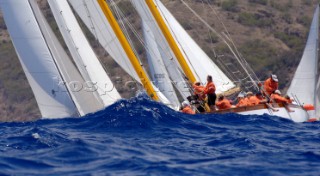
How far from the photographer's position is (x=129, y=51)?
27.0 meters

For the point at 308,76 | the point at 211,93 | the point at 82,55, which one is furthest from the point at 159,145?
the point at 308,76

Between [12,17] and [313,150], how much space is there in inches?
435

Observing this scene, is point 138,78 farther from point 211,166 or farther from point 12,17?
point 211,166

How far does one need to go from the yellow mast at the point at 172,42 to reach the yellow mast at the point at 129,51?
1.38 m

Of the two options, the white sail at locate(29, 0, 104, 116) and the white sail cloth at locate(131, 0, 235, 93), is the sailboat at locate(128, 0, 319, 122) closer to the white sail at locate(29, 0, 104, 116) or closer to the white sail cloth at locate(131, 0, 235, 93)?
the white sail cloth at locate(131, 0, 235, 93)

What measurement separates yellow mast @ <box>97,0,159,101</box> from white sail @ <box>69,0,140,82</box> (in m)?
1.15

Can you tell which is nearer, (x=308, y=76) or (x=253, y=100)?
(x=253, y=100)

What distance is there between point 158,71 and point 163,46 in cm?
504

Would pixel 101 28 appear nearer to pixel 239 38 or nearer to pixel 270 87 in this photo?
pixel 270 87

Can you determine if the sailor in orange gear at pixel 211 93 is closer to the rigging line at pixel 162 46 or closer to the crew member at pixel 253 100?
the crew member at pixel 253 100

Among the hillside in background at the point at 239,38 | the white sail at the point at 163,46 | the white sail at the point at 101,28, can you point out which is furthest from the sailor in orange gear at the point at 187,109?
the hillside in background at the point at 239,38

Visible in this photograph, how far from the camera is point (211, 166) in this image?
1599 cm

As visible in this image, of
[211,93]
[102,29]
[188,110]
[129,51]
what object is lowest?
[188,110]

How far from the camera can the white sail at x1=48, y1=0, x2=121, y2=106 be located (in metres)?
27.2
